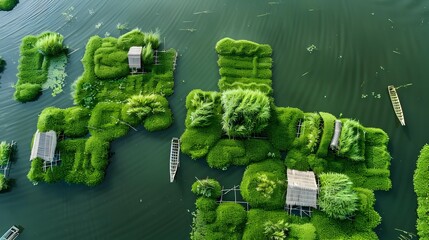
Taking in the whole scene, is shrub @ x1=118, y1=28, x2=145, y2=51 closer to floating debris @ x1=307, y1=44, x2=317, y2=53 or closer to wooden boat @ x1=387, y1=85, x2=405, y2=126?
floating debris @ x1=307, y1=44, x2=317, y2=53

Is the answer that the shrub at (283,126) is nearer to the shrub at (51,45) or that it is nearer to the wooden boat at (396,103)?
the wooden boat at (396,103)

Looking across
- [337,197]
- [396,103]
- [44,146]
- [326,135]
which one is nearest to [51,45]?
[44,146]

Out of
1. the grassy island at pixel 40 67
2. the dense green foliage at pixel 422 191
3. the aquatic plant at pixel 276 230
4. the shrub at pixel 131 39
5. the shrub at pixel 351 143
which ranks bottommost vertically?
the aquatic plant at pixel 276 230

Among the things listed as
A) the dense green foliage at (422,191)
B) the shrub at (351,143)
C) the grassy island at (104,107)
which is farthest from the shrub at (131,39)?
the dense green foliage at (422,191)

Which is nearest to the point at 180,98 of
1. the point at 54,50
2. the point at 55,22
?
the point at 54,50

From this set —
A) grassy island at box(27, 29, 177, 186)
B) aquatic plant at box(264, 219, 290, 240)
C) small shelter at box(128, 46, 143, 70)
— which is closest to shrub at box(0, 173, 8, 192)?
grassy island at box(27, 29, 177, 186)

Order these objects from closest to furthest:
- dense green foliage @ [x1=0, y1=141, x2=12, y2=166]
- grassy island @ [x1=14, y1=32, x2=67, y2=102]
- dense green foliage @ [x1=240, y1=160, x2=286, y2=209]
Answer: dense green foliage @ [x1=240, y1=160, x2=286, y2=209] → dense green foliage @ [x1=0, y1=141, x2=12, y2=166] → grassy island @ [x1=14, y1=32, x2=67, y2=102]

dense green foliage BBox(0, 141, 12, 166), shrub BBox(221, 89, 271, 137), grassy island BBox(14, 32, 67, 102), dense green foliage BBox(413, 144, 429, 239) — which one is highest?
grassy island BBox(14, 32, 67, 102)
